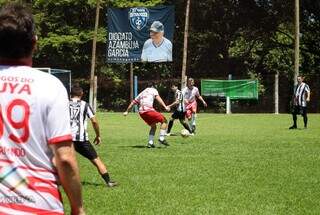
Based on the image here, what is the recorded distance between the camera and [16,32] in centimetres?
311

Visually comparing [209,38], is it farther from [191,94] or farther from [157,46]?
[191,94]

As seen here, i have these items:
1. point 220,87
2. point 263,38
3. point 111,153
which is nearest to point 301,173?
point 111,153

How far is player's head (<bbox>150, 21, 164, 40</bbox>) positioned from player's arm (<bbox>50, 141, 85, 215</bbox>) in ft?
108

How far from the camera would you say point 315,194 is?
959 centimetres

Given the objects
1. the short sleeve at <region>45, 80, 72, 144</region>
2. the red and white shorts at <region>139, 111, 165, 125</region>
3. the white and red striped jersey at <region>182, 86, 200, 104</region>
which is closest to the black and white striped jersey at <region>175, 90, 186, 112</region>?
the white and red striped jersey at <region>182, 86, 200, 104</region>

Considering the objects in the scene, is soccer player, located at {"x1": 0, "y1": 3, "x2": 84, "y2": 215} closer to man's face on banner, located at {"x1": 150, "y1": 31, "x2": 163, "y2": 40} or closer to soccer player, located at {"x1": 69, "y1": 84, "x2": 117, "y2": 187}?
soccer player, located at {"x1": 69, "y1": 84, "x2": 117, "y2": 187}

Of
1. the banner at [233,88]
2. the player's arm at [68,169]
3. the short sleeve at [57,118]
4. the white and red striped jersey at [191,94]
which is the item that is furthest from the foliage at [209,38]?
the short sleeve at [57,118]

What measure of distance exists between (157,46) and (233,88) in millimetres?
6944

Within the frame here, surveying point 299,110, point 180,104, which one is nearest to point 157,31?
point 299,110

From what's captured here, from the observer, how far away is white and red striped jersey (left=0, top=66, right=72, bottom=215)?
10.1 feet

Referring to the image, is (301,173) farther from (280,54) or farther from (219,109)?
(280,54)

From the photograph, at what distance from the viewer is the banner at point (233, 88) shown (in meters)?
40.2

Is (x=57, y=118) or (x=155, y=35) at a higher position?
(x=155, y=35)

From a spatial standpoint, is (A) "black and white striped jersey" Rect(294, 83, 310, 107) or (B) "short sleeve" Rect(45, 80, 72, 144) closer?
(B) "short sleeve" Rect(45, 80, 72, 144)
